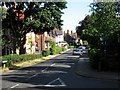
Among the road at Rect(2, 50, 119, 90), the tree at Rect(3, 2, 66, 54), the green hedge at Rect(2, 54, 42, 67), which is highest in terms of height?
the tree at Rect(3, 2, 66, 54)

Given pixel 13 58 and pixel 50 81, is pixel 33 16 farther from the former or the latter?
pixel 50 81

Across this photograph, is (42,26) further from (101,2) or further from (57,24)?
(101,2)

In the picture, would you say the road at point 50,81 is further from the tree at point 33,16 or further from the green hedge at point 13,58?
the tree at point 33,16

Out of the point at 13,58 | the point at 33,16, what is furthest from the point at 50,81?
the point at 33,16

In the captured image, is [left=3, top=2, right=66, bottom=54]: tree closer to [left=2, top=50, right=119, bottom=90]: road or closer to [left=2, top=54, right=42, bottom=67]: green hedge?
[left=2, top=54, right=42, bottom=67]: green hedge

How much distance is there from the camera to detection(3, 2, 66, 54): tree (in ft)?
154

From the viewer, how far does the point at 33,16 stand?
48.2 m

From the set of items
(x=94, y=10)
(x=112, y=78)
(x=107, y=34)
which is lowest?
(x=112, y=78)

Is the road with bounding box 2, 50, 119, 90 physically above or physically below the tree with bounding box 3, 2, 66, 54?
below

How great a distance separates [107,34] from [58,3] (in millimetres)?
16091

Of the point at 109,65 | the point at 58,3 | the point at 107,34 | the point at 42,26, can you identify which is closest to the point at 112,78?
the point at 109,65

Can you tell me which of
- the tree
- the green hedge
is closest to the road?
the green hedge

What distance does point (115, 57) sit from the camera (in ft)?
104

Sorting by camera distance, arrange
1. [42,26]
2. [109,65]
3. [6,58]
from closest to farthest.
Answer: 1. [109,65]
2. [6,58]
3. [42,26]
